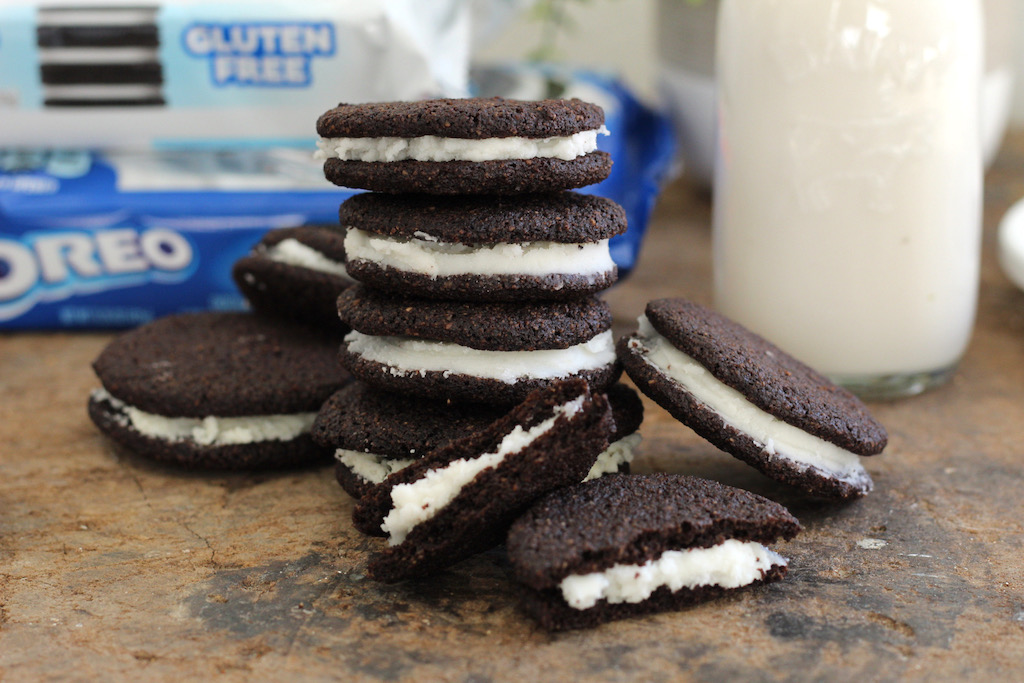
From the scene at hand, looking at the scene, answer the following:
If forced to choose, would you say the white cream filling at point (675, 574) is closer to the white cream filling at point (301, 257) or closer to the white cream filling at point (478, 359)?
the white cream filling at point (478, 359)

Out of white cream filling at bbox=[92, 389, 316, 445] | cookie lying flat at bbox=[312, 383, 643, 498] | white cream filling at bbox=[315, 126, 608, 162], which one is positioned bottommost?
white cream filling at bbox=[92, 389, 316, 445]

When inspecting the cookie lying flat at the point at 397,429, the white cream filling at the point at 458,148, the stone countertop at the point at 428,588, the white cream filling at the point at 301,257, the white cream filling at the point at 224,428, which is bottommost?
the stone countertop at the point at 428,588

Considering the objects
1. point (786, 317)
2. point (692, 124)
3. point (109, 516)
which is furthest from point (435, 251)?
point (692, 124)

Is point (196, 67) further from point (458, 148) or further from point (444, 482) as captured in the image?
point (444, 482)

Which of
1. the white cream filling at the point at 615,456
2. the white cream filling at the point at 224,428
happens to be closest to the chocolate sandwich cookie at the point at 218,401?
the white cream filling at the point at 224,428

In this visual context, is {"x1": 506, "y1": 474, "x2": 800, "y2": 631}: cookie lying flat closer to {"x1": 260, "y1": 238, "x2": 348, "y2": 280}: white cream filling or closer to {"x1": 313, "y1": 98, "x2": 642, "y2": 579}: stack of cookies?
{"x1": 313, "y1": 98, "x2": 642, "y2": 579}: stack of cookies

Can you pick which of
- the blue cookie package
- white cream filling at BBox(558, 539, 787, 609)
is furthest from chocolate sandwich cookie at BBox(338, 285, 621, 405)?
the blue cookie package

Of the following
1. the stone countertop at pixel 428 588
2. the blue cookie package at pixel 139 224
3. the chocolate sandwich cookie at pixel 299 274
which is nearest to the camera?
the stone countertop at pixel 428 588

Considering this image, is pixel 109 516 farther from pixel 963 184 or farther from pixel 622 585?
pixel 963 184

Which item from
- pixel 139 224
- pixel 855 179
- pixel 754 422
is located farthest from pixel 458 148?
pixel 139 224
